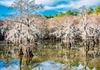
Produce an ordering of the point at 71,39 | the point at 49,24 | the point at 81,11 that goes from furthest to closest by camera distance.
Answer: the point at 49,24
the point at 71,39
the point at 81,11

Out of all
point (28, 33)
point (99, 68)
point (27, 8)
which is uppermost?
point (27, 8)

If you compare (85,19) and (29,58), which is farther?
(85,19)

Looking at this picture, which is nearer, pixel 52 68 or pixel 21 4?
pixel 52 68

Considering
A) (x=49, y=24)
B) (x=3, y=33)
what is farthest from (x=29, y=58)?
(x=49, y=24)

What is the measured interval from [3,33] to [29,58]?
53.2 meters

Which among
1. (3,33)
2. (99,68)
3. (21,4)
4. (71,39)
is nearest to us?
(99,68)

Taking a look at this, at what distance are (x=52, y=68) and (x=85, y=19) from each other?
33324 millimetres

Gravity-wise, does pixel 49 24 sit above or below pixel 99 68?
above

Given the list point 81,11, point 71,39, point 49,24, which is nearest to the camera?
point 81,11

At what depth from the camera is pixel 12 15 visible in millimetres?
46781

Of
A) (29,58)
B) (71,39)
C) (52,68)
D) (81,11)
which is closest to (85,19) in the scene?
(81,11)

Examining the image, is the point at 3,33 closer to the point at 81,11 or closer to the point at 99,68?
the point at 81,11

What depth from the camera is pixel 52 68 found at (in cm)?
3086

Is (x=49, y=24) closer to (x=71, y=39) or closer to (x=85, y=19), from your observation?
(x=71, y=39)
